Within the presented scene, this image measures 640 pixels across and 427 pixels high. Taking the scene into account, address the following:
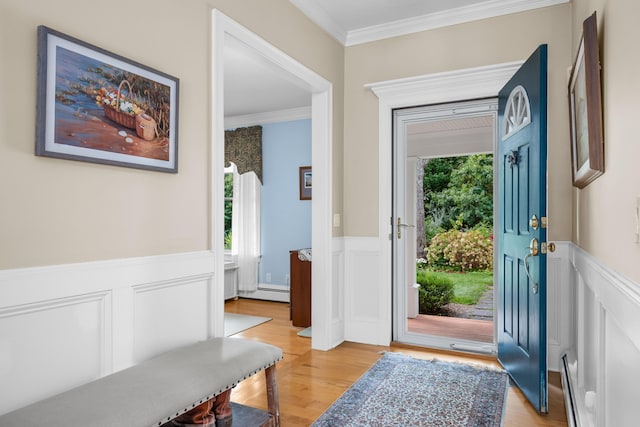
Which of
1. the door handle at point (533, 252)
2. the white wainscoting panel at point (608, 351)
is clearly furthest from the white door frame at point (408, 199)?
the white wainscoting panel at point (608, 351)

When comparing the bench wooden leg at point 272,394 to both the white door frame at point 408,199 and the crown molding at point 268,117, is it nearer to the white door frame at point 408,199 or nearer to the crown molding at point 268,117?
the white door frame at point 408,199

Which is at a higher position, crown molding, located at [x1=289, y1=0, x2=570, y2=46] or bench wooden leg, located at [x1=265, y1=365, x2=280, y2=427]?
crown molding, located at [x1=289, y1=0, x2=570, y2=46]

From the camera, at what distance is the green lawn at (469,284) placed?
3.52 m

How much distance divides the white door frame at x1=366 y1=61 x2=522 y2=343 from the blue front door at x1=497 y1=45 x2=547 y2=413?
33 cm

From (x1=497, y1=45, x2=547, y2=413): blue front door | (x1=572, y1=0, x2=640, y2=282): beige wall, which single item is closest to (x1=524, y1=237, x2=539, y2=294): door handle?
(x1=497, y1=45, x2=547, y2=413): blue front door

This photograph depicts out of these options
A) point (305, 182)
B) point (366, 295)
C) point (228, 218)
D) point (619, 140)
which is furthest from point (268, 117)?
point (619, 140)

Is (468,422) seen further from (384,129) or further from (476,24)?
(476,24)

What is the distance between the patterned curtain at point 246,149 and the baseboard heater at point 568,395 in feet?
14.1

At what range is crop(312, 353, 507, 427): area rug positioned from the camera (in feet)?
7.44

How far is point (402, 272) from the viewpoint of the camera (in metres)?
3.74

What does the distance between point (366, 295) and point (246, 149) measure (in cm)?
321

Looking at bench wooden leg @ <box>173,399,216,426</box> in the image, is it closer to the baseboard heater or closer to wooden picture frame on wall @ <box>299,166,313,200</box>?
the baseboard heater

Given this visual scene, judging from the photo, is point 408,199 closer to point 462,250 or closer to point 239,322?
point 462,250

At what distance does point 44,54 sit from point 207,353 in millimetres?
1336
